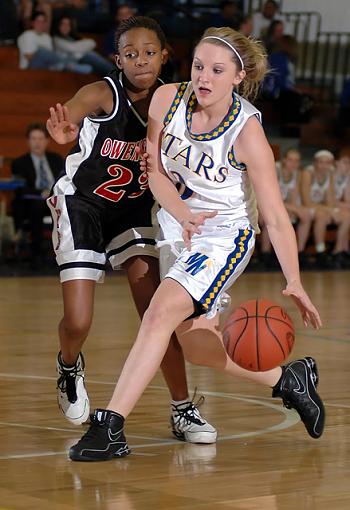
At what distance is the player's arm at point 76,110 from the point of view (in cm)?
483

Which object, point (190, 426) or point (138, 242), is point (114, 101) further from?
point (190, 426)

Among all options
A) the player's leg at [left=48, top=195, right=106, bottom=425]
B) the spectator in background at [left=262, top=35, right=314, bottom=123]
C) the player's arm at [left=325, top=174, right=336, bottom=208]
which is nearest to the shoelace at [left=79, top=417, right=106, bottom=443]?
the player's leg at [left=48, top=195, right=106, bottom=425]

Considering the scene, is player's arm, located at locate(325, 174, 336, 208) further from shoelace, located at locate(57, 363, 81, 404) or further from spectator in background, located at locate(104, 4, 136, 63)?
shoelace, located at locate(57, 363, 81, 404)

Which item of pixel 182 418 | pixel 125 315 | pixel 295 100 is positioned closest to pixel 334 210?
pixel 295 100

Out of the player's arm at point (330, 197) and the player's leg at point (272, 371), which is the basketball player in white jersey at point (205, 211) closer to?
the player's leg at point (272, 371)

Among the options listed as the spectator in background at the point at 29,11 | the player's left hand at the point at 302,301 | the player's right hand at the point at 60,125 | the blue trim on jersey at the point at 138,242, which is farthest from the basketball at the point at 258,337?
the spectator in background at the point at 29,11

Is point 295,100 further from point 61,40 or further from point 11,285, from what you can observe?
point 11,285

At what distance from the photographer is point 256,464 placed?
4430 mm

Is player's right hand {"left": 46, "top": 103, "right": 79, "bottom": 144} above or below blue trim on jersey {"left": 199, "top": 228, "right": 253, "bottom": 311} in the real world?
above

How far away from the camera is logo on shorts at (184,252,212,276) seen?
4586 millimetres

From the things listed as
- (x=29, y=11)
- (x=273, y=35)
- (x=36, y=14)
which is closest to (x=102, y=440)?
(x=36, y=14)

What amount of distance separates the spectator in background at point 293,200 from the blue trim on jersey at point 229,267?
9427mm

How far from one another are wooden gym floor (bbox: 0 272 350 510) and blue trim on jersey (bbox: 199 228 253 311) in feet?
1.91

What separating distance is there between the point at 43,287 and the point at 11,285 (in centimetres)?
31
